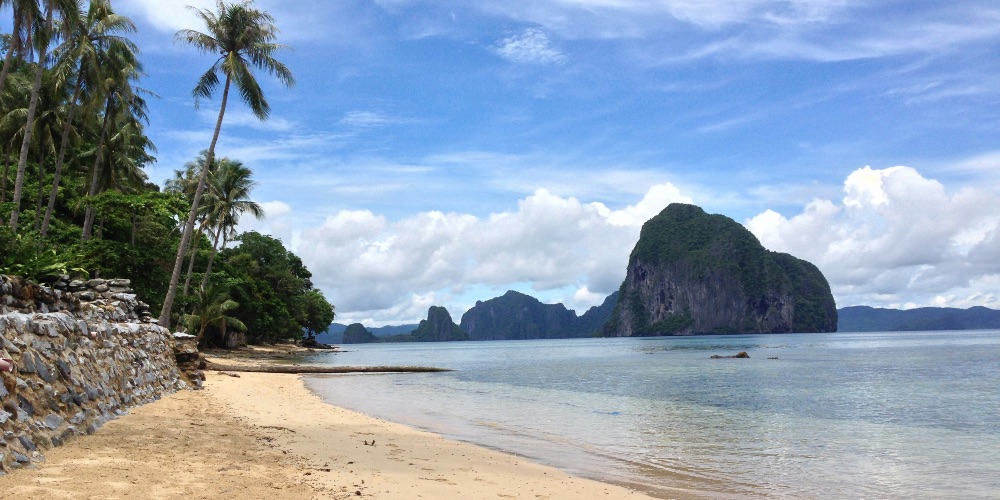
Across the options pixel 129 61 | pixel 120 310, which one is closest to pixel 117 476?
pixel 120 310

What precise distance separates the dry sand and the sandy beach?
0.02 meters

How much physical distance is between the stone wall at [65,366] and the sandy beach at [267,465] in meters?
0.29

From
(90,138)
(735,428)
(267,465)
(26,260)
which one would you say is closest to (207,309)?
(90,138)

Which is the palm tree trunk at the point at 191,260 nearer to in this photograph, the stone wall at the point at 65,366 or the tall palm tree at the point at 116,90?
the tall palm tree at the point at 116,90

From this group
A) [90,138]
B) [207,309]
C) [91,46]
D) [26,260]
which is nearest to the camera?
[26,260]

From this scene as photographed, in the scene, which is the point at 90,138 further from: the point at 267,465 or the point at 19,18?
the point at 267,465

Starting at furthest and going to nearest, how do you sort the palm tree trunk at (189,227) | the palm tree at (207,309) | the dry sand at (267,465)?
1. the palm tree at (207,309)
2. the palm tree trunk at (189,227)
3. the dry sand at (267,465)

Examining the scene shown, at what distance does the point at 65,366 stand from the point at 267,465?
118 inches

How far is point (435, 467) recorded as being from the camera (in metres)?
9.13

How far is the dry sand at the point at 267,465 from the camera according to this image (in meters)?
6.25

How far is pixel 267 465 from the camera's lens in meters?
7.98

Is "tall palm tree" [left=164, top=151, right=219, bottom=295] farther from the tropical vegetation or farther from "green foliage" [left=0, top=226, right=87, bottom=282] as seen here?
"green foliage" [left=0, top=226, right=87, bottom=282]

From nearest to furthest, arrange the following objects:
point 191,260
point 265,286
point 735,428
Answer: point 735,428 < point 191,260 < point 265,286

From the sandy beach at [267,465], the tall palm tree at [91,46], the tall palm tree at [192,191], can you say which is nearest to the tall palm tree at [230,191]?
the tall palm tree at [192,191]
